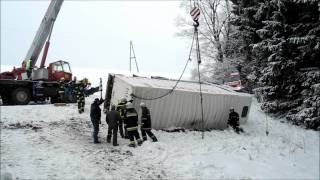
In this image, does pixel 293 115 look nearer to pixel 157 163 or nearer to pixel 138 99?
pixel 138 99

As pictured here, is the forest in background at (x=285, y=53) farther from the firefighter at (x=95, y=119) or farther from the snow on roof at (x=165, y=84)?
the firefighter at (x=95, y=119)

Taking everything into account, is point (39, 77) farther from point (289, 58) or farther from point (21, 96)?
point (289, 58)

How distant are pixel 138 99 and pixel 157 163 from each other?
510cm

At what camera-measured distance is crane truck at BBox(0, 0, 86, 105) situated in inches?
961

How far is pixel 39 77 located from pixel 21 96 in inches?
73.2

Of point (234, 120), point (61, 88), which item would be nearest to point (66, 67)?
point (61, 88)

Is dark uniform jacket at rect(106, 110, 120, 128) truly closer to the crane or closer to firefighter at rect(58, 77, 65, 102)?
firefighter at rect(58, 77, 65, 102)

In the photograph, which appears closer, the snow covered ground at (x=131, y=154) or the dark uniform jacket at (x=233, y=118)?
the snow covered ground at (x=131, y=154)

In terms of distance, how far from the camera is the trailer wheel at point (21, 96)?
79.8 ft

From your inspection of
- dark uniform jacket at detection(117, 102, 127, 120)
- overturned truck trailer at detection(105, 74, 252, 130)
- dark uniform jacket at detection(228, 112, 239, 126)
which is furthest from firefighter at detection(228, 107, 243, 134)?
dark uniform jacket at detection(117, 102, 127, 120)

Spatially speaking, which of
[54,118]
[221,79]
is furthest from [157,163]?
[221,79]

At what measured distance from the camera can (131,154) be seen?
1404cm

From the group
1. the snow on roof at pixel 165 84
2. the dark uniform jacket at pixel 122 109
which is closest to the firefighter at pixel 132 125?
the dark uniform jacket at pixel 122 109

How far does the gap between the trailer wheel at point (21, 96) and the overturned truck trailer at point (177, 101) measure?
628cm
